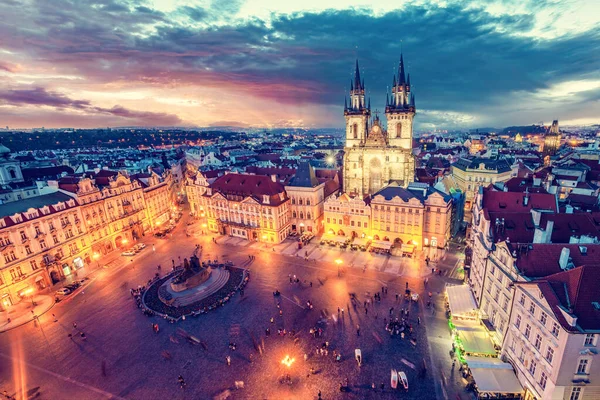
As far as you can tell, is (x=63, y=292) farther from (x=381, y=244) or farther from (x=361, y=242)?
(x=381, y=244)

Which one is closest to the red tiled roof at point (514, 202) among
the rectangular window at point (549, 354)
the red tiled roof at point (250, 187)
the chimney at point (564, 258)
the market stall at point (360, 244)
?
the chimney at point (564, 258)

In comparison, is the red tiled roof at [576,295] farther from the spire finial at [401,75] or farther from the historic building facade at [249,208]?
the spire finial at [401,75]

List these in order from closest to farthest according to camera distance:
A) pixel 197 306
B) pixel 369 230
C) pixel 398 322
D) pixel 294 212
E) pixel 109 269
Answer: pixel 398 322, pixel 197 306, pixel 109 269, pixel 369 230, pixel 294 212

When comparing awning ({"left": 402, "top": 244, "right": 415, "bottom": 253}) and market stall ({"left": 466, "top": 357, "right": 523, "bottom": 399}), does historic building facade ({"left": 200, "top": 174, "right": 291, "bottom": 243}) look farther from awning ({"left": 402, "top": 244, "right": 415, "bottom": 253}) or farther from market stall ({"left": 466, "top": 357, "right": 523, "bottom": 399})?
market stall ({"left": 466, "top": 357, "right": 523, "bottom": 399})

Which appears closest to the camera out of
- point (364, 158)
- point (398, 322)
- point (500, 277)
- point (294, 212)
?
point (500, 277)

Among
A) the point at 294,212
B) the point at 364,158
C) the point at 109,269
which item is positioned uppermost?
the point at 364,158

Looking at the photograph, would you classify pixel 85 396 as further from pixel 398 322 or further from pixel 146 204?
pixel 146 204

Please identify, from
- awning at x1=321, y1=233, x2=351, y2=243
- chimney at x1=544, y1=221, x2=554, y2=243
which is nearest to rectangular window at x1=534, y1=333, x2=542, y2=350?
chimney at x1=544, y1=221, x2=554, y2=243

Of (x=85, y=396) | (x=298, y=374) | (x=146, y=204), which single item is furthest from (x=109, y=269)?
(x=298, y=374)
